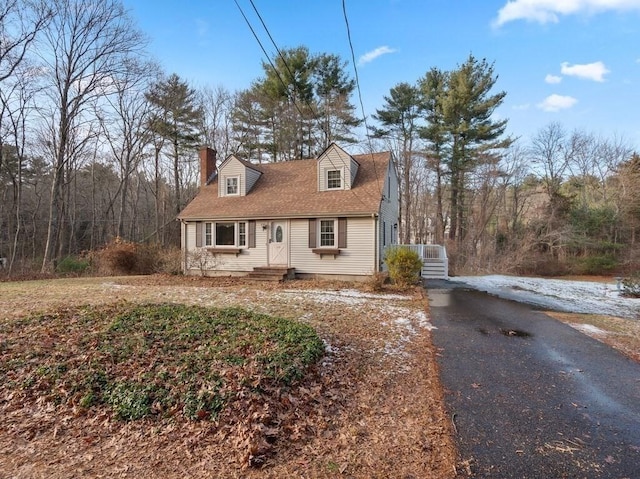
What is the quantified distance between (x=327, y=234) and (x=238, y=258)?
4.03 m

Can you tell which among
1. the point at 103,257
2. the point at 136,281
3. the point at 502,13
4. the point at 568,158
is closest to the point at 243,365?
the point at 502,13

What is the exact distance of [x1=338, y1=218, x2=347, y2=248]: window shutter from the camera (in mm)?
12609

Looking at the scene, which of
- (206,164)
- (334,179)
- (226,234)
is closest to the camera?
(334,179)

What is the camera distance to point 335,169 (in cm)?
1370

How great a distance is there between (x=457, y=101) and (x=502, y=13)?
1650cm

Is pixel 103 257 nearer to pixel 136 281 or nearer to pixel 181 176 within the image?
pixel 136 281

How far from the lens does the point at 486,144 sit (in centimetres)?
2300

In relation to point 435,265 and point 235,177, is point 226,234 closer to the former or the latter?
point 235,177

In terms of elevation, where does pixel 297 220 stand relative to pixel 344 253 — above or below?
above

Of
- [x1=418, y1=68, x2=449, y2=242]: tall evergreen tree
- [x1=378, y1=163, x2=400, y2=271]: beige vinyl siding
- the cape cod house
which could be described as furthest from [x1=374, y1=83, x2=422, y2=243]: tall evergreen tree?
the cape cod house

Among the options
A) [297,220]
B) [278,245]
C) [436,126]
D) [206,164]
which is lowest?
[278,245]

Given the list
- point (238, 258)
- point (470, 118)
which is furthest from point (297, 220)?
point (470, 118)

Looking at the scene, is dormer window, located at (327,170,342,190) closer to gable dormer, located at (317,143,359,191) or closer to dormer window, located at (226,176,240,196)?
gable dormer, located at (317,143,359,191)

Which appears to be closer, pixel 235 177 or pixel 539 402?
pixel 539 402
